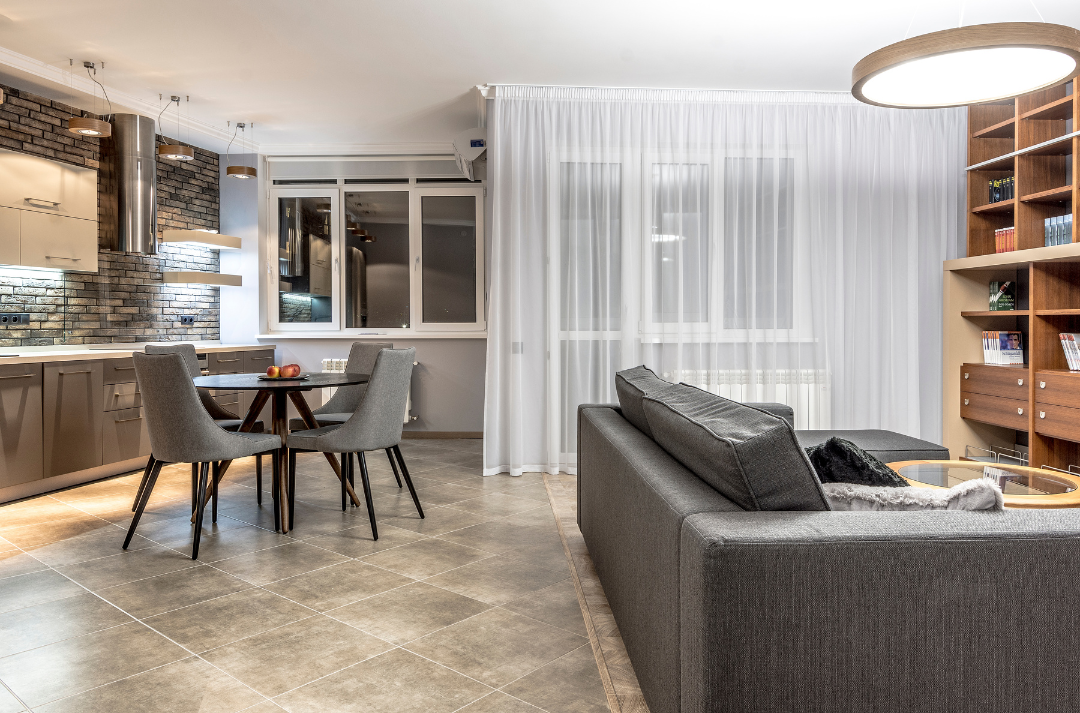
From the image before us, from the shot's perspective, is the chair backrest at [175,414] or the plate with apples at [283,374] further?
the plate with apples at [283,374]

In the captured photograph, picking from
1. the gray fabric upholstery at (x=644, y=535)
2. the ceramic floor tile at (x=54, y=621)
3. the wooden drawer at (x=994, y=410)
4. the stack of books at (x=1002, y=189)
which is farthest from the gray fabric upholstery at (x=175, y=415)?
the stack of books at (x=1002, y=189)

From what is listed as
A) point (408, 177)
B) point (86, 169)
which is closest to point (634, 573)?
point (86, 169)

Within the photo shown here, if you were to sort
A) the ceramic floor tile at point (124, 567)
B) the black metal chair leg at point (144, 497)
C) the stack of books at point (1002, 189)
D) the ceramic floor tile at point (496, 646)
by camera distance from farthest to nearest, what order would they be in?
the stack of books at point (1002, 189) → the black metal chair leg at point (144, 497) → the ceramic floor tile at point (124, 567) → the ceramic floor tile at point (496, 646)

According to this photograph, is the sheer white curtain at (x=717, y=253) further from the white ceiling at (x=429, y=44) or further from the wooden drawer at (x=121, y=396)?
the wooden drawer at (x=121, y=396)

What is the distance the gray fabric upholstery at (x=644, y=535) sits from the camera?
5.01 feet

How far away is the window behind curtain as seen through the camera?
518 centimetres

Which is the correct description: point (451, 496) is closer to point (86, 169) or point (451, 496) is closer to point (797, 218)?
point (797, 218)

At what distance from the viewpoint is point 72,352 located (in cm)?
477

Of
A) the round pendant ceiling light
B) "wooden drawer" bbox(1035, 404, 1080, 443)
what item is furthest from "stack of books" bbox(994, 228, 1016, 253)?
the round pendant ceiling light

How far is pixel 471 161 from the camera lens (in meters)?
5.82

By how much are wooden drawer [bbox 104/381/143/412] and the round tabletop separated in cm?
130

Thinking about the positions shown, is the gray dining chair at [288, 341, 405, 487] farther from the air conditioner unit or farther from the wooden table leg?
the air conditioner unit

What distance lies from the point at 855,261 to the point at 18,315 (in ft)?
19.0

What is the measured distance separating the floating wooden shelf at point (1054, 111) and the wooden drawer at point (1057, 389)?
1.59 metres
